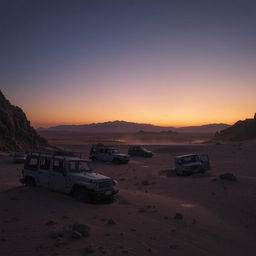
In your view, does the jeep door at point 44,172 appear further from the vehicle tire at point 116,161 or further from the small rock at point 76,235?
the vehicle tire at point 116,161

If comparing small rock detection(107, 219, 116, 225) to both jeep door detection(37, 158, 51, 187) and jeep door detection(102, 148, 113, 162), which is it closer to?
jeep door detection(37, 158, 51, 187)

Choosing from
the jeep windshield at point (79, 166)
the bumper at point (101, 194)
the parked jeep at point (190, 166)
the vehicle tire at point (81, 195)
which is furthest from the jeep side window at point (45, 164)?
the parked jeep at point (190, 166)

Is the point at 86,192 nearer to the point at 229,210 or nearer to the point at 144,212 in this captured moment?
the point at 144,212

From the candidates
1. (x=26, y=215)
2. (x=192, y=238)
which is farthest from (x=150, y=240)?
(x=26, y=215)

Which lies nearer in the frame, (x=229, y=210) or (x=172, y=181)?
(x=229, y=210)

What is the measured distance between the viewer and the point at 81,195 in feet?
50.5

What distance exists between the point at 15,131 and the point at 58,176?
43039 mm

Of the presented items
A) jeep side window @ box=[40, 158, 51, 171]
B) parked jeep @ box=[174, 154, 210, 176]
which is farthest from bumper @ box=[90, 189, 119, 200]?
parked jeep @ box=[174, 154, 210, 176]

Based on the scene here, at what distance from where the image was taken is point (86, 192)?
15242mm

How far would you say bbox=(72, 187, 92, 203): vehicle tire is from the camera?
49.9 ft

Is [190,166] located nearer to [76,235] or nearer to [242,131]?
[76,235]

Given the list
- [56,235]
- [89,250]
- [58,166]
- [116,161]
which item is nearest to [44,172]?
[58,166]

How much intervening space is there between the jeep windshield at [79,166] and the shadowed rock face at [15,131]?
36309 millimetres

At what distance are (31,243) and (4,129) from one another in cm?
4548
